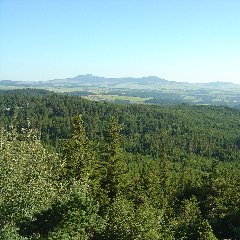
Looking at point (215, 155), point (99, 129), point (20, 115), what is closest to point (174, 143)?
point (215, 155)

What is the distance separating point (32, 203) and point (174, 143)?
14511 centimetres

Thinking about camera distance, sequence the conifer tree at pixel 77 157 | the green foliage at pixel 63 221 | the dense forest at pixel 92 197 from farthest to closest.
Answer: the conifer tree at pixel 77 157, the dense forest at pixel 92 197, the green foliage at pixel 63 221

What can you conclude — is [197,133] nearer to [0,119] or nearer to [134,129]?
[134,129]

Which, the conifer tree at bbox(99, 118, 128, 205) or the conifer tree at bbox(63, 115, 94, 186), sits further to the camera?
the conifer tree at bbox(99, 118, 128, 205)

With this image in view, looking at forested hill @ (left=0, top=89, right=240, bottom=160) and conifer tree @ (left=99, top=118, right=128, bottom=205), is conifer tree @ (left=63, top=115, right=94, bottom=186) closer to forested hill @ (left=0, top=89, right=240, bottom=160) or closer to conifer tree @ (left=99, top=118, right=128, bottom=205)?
conifer tree @ (left=99, top=118, right=128, bottom=205)

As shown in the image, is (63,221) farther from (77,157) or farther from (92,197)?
(77,157)

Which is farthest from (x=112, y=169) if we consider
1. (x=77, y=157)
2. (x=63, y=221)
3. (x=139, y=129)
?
(x=139, y=129)

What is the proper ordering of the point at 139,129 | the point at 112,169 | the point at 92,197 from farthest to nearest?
the point at 139,129 → the point at 112,169 → the point at 92,197

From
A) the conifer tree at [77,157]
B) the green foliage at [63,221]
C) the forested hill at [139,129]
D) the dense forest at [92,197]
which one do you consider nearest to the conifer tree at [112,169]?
the dense forest at [92,197]

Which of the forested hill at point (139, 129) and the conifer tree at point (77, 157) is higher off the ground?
the conifer tree at point (77, 157)

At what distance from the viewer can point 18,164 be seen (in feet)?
70.4

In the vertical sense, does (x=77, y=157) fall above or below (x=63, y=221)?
above

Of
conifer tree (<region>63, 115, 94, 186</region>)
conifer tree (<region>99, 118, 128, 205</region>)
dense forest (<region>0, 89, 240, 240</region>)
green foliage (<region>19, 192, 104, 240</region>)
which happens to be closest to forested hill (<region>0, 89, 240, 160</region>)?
dense forest (<region>0, 89, 240, 240</region>)

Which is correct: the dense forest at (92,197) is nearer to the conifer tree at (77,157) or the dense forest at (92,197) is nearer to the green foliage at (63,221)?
the green foliage at (63,221)
